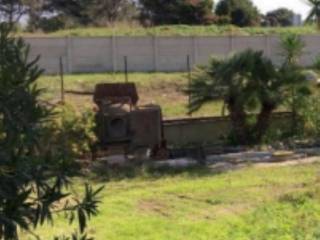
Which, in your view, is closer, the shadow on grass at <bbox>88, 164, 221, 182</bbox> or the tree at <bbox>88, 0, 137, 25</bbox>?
the shadow on grass at <bbox>88, 164, 221, 182</bbox>

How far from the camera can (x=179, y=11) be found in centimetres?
5409

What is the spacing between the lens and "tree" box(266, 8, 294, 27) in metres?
81.1

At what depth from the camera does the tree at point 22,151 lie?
3.27m

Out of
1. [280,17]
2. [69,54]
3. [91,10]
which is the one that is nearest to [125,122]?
[69,54]

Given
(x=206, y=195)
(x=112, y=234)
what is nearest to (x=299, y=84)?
(x=206, y=195)

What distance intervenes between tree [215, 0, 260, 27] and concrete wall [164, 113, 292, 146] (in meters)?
41.5

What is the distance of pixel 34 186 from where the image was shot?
3.48 metres

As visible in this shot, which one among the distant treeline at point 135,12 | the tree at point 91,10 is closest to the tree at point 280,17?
the distant treeline at point 135,12

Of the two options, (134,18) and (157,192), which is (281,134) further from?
(134,18)

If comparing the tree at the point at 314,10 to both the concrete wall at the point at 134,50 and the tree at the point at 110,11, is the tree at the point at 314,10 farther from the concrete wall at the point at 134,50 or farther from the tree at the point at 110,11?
the tree at the point at 110,11

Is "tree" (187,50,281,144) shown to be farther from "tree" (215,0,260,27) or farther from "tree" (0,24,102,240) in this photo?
"tree" (215,0,260,27)

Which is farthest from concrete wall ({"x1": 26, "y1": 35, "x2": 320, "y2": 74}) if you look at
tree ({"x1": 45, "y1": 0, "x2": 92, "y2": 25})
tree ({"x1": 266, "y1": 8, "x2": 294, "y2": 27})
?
tree ({"x1": 266, "y1": 8, "x2": 294, "y2": 27})

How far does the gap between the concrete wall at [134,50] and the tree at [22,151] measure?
2749cm

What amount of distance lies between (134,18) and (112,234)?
51.1 meters
